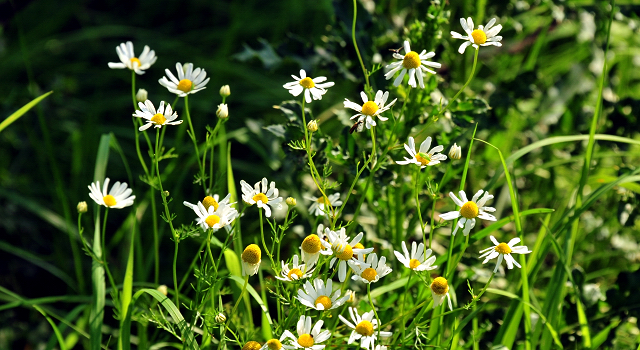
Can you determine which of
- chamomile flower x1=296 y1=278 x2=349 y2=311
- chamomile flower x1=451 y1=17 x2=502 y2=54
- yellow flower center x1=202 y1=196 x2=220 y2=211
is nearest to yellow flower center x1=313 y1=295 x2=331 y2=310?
chamomile flower x1=296 y1=278 x2=349 y2=311

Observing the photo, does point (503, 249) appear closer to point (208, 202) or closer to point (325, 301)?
point (325, 301)

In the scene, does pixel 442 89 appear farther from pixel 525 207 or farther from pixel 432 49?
pixel 525 207

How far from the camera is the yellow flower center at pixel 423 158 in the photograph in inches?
37.3

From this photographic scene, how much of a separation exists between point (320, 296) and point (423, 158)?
28 cm

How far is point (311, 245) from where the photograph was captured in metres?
0.89

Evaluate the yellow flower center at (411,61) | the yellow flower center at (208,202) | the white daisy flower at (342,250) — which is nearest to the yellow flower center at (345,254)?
the white daisy flower at (342,250)

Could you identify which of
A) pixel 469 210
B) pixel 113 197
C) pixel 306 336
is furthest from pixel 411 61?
pixel 113 197

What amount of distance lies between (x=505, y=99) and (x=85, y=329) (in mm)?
1398

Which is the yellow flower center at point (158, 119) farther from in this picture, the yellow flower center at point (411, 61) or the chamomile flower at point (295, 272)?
the yellow flower center at point (411, 61)

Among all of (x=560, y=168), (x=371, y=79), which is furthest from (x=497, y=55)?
(x=371, y=79)

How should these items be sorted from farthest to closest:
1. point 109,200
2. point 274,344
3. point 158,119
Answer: point 109,200, point 158,119, point 274,344

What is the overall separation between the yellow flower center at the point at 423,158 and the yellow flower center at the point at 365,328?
27 centimetres

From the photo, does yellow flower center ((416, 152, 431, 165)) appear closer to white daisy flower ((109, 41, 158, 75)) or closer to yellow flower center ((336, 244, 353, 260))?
yellow flower center ((336, 244, 353, 260))

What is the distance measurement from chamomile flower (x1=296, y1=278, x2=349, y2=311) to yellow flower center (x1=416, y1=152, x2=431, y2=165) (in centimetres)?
25
